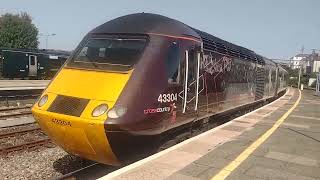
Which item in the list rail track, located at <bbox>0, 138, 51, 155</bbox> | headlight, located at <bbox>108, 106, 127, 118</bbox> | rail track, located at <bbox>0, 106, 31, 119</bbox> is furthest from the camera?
rail track, located at <bbox>0, 106, 31, 119</bbox>

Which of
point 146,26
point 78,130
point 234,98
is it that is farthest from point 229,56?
point 78,130

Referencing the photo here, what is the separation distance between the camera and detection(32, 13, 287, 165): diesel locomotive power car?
25.9 ft

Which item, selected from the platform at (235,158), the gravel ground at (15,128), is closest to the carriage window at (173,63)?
the platform at (235,158)

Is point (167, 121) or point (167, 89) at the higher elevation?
point (167, 89)

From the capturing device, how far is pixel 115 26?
9.65m

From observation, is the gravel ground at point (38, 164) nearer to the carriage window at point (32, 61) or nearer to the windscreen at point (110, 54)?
the windscreen at point (110, 54)

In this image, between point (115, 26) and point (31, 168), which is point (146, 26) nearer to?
point (115, 26)

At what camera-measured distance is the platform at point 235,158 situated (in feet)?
24.1

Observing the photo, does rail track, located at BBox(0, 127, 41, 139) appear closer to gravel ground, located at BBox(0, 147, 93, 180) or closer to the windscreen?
gravel ground, located at BBox(0, 147, 93, 180)

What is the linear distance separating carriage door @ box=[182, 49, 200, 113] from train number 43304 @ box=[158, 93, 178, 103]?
1.86 feet

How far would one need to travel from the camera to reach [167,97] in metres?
9.09

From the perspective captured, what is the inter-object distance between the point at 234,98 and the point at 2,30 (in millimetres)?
69816

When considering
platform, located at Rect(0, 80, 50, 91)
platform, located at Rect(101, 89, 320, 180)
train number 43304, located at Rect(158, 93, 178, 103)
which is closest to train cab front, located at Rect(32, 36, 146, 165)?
train number 43304, located at Rect(158, 93, 178, 103)

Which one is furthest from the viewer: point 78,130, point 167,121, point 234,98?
point 234,98
